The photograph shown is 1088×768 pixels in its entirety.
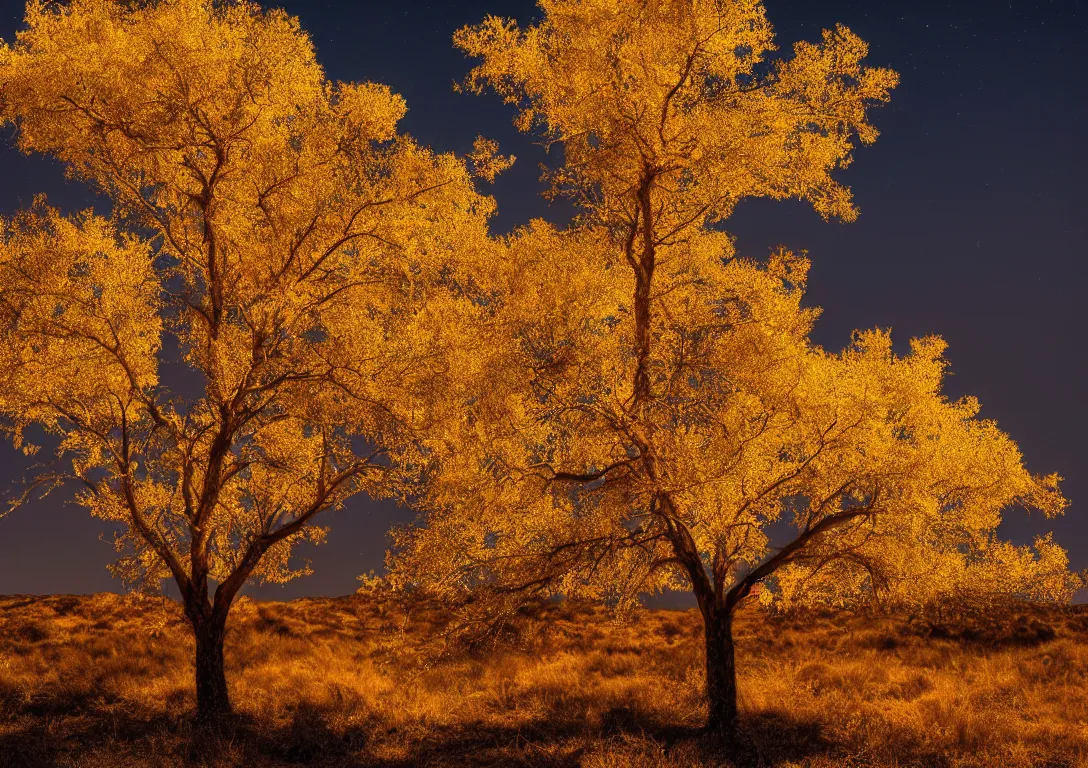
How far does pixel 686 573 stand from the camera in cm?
1285

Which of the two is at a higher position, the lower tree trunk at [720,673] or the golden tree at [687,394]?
the golden tree at [687,394]

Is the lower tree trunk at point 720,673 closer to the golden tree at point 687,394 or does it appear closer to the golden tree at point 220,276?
the golden tree at point 687,394

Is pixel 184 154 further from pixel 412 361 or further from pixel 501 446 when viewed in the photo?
pixel 501 446

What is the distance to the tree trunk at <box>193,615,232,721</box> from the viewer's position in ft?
44.6

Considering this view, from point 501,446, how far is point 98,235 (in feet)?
27.0

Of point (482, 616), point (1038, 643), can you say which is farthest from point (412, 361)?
point (1038, 643)

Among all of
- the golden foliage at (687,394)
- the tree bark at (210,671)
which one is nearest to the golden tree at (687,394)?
the golden foliage at (687,394)

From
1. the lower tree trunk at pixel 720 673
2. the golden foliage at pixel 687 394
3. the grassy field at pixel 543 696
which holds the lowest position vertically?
the grassy field at pixel 543 696

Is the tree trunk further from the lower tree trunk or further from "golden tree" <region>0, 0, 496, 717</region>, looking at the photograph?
the lower tree trunk

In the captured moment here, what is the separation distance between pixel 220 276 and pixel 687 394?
8.63 metres

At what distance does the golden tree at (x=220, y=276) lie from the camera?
12250 mm

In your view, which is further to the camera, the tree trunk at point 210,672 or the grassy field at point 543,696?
the tree trunk at point 210,672

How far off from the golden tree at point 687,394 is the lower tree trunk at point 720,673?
4cm

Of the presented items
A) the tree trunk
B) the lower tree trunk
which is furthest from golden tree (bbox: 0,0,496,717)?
the lower tree trunk
